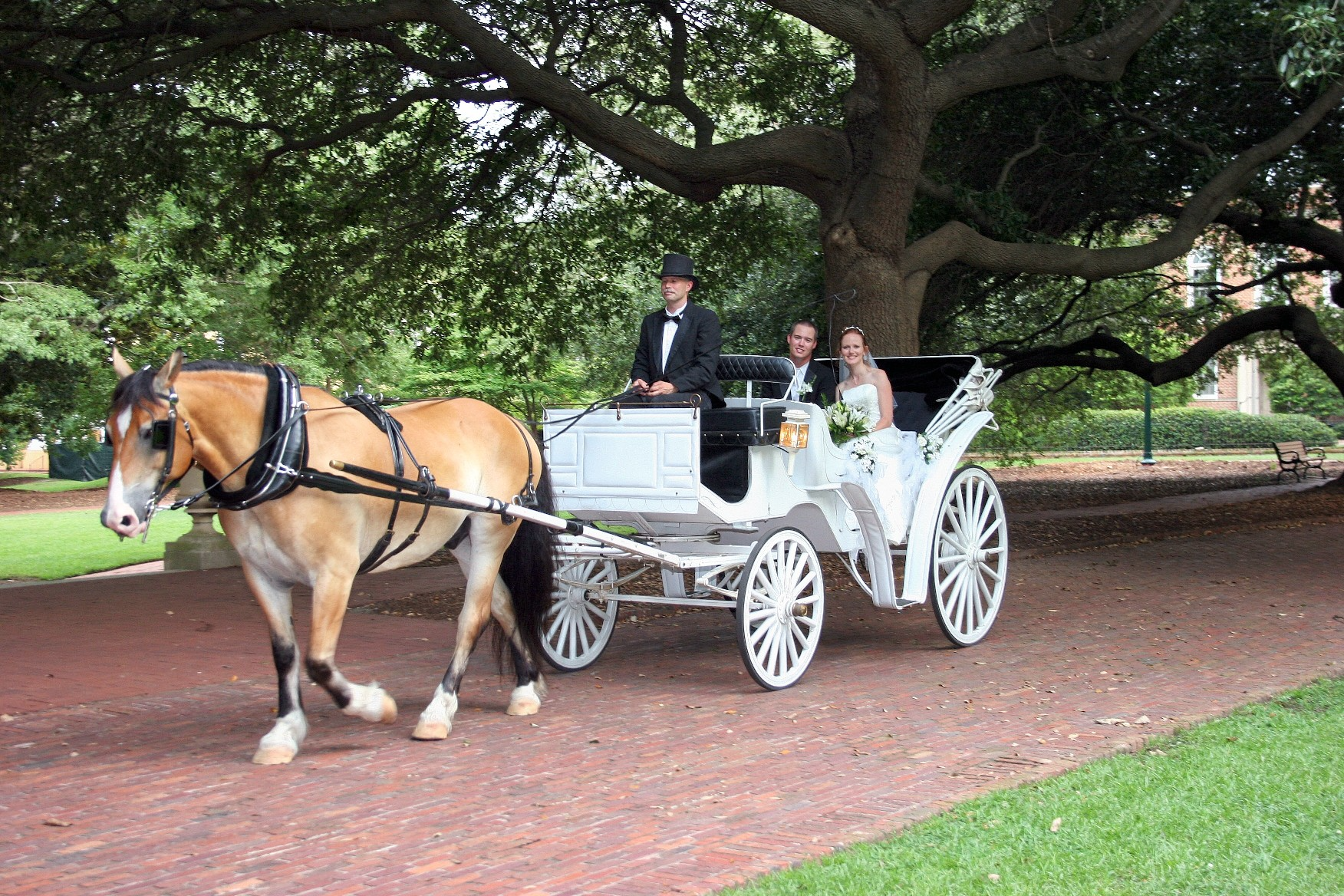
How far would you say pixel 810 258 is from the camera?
18.9 metres

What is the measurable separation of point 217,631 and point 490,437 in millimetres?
4425

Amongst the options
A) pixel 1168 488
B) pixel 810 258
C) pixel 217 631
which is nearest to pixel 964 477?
pixel 217 631

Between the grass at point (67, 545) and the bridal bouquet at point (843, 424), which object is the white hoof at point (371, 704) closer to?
the bridal bouquet at point (843, 424)

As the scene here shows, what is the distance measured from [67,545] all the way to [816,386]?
628 inches

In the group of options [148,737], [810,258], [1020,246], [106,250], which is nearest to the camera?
[148,737]

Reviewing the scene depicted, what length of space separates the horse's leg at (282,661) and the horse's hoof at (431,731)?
1.86 ft

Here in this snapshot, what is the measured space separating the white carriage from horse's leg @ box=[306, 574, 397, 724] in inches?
57.7

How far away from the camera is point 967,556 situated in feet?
29.5

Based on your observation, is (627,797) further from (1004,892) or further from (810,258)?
(810,258)

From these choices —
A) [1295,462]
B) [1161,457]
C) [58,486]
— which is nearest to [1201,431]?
[1161,457]

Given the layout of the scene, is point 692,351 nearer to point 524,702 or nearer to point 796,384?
point 796,384

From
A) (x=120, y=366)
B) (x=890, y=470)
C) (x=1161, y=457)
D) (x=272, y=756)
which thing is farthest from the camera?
(x=1161, y=457)

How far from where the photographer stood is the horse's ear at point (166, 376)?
5.34m

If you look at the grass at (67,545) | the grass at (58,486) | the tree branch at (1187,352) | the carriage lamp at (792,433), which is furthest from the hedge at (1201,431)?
the carriage lamp at (792,433)
